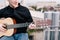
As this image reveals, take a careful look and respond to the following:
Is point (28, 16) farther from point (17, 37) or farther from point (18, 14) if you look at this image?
point (17, 37)

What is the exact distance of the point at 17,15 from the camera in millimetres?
1604

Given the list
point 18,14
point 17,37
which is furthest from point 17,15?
point 17,37

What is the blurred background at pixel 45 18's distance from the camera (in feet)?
5.51

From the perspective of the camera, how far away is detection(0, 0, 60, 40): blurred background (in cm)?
168

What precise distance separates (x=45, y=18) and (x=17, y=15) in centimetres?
26

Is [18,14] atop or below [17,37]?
atop

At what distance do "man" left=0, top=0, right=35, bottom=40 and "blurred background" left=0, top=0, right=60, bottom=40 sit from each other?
6cm

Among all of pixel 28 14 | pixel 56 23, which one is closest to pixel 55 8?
pixel 56 23

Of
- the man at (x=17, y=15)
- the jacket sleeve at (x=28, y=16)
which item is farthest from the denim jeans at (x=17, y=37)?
the jacket sleeve at (x=28, y=16)

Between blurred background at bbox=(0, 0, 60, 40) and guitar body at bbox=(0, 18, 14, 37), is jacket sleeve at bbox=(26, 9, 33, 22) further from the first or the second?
Result: guitar body at bbox=(0, 18, 14, 37)

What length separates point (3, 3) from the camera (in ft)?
5.41

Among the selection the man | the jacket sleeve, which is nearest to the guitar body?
the man

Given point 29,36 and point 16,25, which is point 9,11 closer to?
point 16,25

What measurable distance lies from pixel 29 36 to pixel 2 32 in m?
0.25
